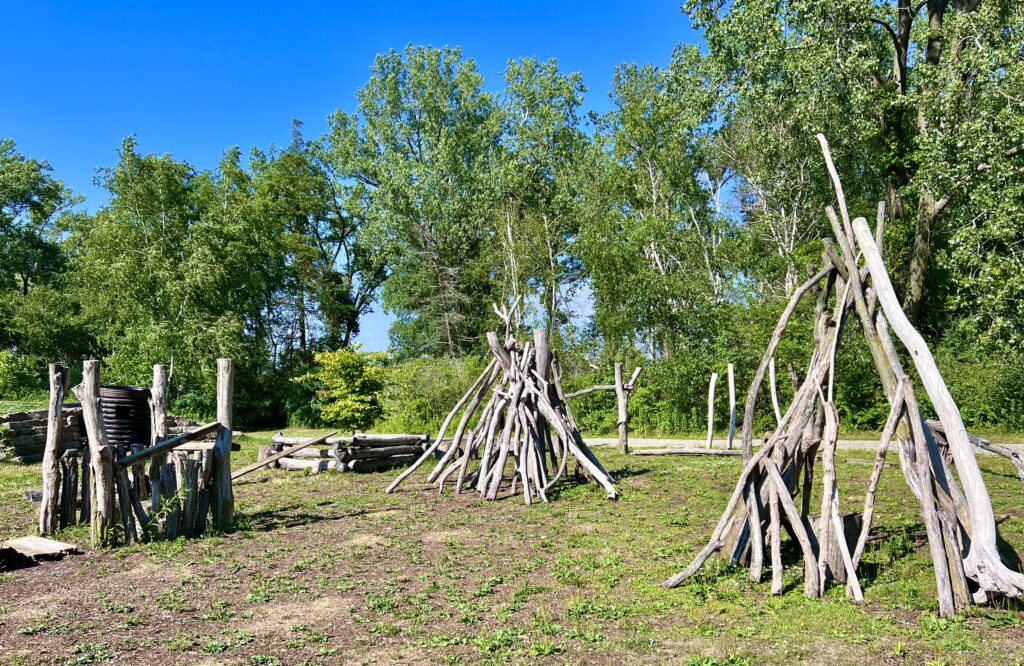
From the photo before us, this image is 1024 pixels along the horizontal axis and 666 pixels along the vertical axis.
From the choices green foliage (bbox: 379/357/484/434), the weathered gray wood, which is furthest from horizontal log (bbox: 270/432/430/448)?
the weathered gray wood

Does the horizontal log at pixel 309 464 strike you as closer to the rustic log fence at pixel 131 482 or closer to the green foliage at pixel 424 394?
the rustic log fence at pixel 131 482

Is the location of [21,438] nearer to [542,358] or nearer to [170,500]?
[170,500]

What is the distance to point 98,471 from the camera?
7676 mm

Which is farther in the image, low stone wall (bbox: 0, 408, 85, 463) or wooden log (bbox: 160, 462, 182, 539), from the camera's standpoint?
low stone wall (bbox: 0, 408, 85, 463)

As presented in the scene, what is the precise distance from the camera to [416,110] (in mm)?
36469

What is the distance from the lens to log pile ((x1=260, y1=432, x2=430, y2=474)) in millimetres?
13961

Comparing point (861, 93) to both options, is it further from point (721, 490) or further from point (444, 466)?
point (444, 466)

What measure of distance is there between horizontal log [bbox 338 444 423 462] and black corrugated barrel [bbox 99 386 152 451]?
3.38 metres

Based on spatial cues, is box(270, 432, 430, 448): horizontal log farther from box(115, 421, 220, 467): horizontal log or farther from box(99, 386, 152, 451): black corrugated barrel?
box(115, 421, 220, 467): horizontal log

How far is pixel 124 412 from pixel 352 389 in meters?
12.7

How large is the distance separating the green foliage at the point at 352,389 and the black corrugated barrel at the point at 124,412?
38.9 ft

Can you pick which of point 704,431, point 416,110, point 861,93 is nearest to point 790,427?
Result: point 861,93

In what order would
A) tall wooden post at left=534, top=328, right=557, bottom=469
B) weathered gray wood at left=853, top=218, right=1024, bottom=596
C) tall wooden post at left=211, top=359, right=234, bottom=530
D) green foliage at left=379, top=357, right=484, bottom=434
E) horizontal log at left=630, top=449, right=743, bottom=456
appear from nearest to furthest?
1. weathered gray wood at left=853, top=218, right=1024, bottom=596
2. tall wooden post at left=211, top=359, right=234, bottom=530
3. tall wooden post at left=534, top=328, right=557, bottom=469
4. horizontal log at left=630, top=449, right=743, bottom=456
5. green foliage at left=379, top=357, right=484, bottom=434

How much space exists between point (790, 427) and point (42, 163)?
46.4 m
